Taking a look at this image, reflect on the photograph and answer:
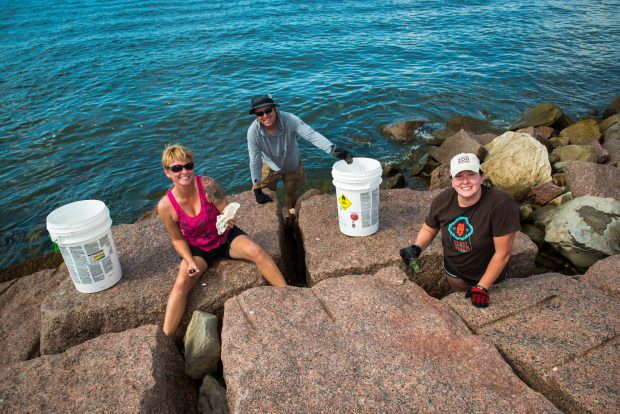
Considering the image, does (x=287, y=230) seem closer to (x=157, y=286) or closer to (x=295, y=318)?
(x=157, y=286)

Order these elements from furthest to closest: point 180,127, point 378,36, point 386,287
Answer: point 378,36 < point 180,127 < point 386,287

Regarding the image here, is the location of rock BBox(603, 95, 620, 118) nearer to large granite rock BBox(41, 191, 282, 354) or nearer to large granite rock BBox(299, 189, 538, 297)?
large granite rock BBox(299, 189, 538, 297)

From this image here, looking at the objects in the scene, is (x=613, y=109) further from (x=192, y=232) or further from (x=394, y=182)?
(x=192, y=232)

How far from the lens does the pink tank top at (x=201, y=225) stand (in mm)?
4199

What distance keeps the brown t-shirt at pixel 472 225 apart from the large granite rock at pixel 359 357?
20.5 inches

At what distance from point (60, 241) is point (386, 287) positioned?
3.11m

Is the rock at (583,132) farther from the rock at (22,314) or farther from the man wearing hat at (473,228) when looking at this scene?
the rock at (22,314)

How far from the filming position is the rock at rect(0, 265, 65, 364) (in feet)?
14.5

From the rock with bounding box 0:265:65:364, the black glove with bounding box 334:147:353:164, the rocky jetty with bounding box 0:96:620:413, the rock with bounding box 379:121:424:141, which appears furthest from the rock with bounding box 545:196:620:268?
the rock with bounding box 0:265:65:364

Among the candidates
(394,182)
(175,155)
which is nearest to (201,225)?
(175,155)

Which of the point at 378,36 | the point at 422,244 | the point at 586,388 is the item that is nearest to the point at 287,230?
the point at 422,244

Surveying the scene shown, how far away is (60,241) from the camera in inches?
154

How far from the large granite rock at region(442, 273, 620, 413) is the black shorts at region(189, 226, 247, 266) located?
2.25 meters

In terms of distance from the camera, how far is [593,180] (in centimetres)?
625
